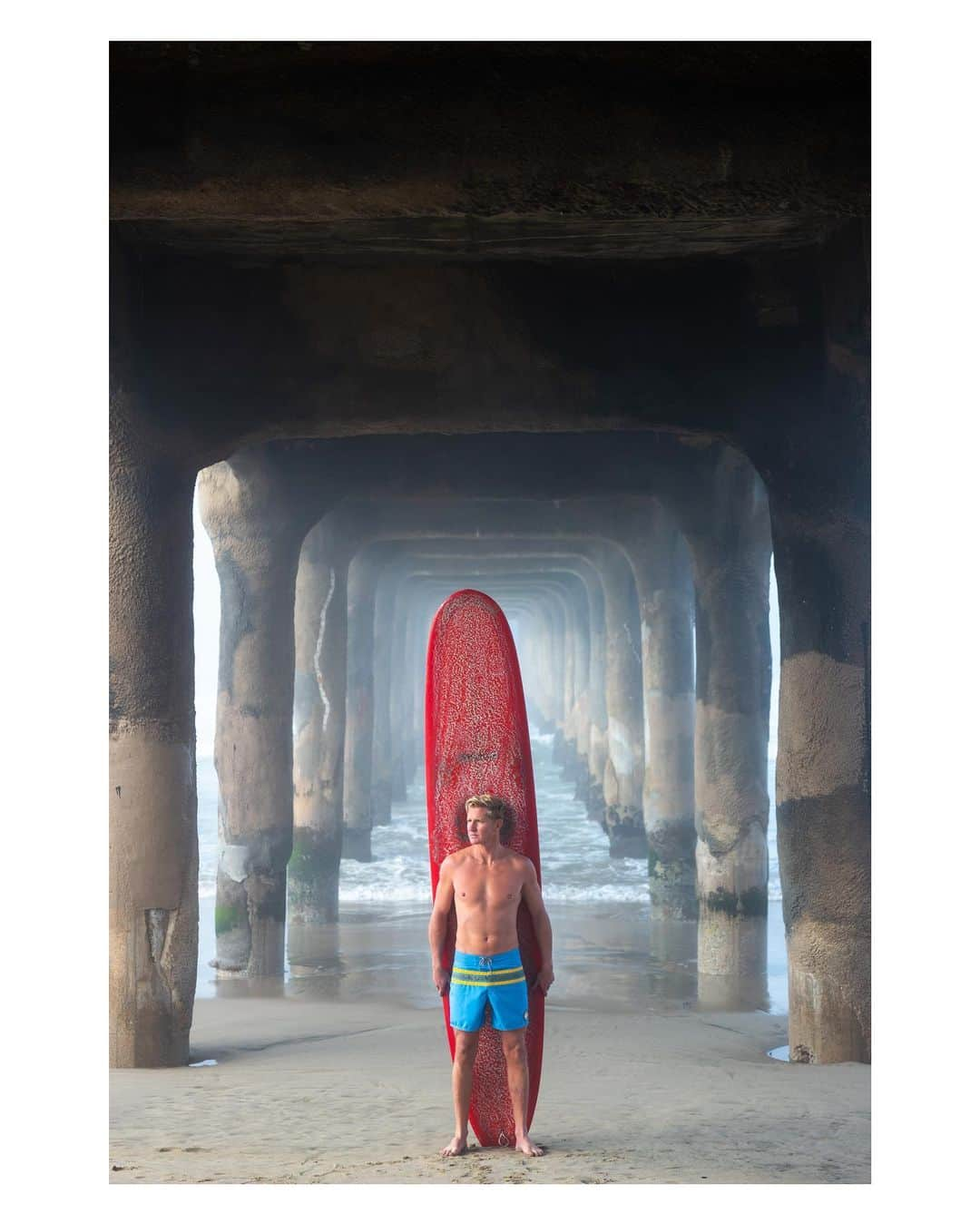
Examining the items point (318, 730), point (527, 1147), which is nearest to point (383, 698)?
point (318, 730)

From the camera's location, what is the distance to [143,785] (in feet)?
26.0

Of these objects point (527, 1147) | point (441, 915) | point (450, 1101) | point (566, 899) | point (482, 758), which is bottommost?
point (566, 899)

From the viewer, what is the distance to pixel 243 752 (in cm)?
1203

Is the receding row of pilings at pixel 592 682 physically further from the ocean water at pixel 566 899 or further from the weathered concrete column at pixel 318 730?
the ocean water at pixel 566 899

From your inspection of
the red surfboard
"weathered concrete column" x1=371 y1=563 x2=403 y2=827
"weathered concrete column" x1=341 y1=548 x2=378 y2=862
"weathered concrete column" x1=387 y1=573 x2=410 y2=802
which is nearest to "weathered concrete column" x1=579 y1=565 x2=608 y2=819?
"weathered concrete column" x1=371 y1=563 x2=403 y2=827

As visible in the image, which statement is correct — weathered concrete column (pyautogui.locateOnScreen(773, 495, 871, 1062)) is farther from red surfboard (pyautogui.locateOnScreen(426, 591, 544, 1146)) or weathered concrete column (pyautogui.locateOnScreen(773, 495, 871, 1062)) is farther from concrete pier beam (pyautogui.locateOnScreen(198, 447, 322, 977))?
concrete pier beam (pyautogui.locateOnScreen(198, 447, 322, 977))

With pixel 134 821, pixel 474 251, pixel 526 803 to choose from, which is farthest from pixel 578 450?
pixel 526 803

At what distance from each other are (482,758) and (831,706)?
2.78 meters

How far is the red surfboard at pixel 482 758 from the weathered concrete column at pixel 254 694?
5892 millimetres

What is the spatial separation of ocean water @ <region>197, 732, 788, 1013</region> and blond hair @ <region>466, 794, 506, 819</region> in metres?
5.61

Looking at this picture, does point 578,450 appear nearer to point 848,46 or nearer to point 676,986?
point 676,986

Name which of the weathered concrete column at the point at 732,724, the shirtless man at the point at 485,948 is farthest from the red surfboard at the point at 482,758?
the weathered concrete column at the point at 732,724

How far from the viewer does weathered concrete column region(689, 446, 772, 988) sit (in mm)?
12102

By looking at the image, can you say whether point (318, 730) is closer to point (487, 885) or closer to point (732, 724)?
point (732, 724)
